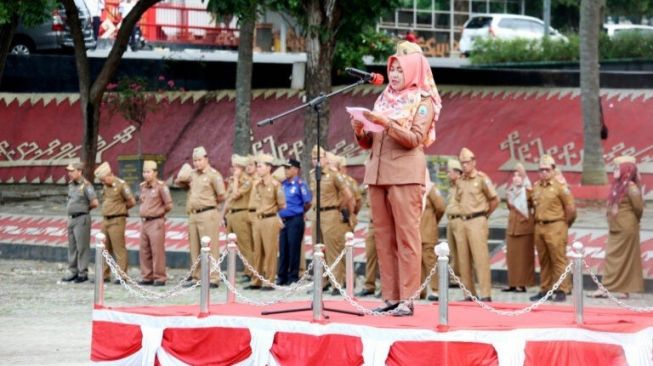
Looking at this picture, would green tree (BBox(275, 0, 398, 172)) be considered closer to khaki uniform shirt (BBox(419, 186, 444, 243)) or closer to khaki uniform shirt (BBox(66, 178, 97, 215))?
khaki uniform shirt (BBox(66, 178, 97, 215))

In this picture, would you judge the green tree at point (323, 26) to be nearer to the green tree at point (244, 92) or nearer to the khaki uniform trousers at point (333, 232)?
the green tree at point (244, 92)

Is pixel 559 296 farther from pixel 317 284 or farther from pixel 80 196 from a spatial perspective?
pixel 317 284

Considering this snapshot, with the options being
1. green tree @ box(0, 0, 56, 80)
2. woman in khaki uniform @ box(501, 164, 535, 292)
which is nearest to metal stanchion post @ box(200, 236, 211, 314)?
woman in khaki uniform @ box(501, 164, 535, 292)

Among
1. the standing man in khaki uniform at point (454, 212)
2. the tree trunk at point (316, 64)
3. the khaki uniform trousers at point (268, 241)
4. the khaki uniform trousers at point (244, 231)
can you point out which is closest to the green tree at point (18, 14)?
the khaki uniform trousers at point (244, 231)

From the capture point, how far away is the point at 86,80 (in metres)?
25.5

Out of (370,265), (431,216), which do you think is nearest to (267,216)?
(370,265)

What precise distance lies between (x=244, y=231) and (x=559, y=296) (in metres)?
5.11

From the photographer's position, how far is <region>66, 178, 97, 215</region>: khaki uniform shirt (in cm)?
2312

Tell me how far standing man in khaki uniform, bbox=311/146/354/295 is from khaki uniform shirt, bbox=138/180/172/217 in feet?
7.99

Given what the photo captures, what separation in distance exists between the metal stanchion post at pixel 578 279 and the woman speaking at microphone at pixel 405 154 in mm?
1242

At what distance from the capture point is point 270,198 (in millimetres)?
22234

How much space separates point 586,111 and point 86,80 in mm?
9876

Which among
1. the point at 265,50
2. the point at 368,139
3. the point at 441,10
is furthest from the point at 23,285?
the point at 441,10

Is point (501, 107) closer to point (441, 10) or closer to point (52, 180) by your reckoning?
point (52, 180)
